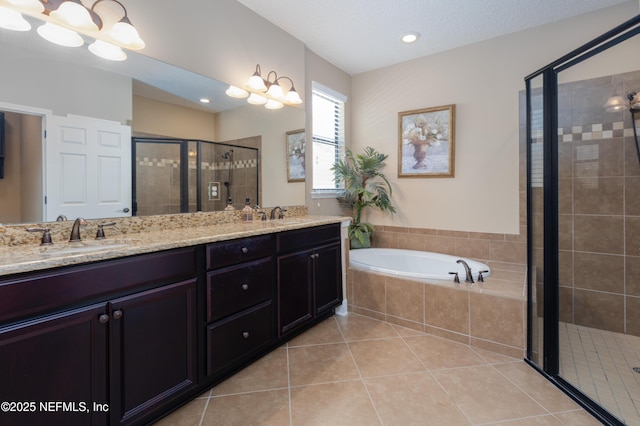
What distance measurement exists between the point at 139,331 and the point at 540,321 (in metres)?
2.32

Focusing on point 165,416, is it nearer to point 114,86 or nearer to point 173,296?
point 173,296

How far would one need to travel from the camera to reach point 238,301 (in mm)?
1690

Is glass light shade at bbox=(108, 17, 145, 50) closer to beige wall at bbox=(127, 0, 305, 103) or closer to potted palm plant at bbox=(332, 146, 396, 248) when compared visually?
beige wall at bbox=(127, 0, 305, 103)

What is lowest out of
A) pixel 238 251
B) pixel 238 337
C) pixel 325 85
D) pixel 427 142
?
pixel 238 337

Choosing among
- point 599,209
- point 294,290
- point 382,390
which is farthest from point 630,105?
point 294,290

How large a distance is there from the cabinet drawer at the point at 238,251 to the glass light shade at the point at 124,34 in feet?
4.05

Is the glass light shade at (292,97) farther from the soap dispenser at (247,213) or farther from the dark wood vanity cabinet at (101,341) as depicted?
the dark wood vanity cabinet at (101,341)

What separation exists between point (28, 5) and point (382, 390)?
263 centimetres

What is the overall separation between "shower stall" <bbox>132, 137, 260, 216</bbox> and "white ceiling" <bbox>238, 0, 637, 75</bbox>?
3.99ft

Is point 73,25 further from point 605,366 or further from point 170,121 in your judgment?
point 605,366

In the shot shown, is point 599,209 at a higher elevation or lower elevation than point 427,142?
lower

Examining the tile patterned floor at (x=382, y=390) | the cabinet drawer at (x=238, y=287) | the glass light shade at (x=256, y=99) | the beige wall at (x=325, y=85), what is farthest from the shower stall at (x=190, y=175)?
the tile patterned floor at (x=382, y=390)

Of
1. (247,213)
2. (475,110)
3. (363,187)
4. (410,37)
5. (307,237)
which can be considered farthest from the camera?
(363,187)

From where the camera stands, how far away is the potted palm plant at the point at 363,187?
3389mm
